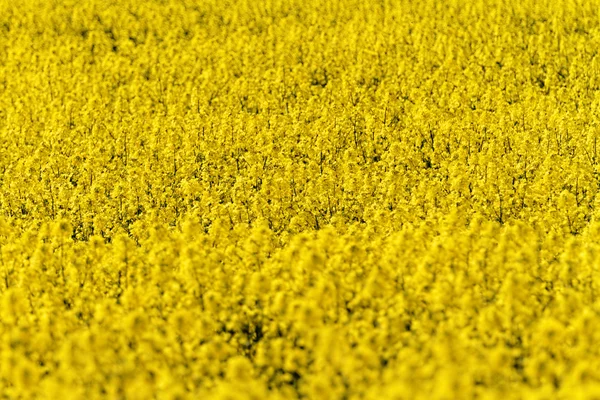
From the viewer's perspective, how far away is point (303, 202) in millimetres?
10406

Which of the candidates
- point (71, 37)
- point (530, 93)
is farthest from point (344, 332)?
point (71, 37)

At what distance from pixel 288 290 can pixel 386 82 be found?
8590mm

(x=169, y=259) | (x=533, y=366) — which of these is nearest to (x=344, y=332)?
(x=533, y=366)

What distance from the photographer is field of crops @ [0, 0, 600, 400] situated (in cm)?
611

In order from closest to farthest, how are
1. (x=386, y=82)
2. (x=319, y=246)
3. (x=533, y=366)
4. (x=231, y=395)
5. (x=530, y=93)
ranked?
(x=231, y=395) < (x=533, y=366) < (x=319, y=246) < (x=530, y=93) < (x=386, y=82)

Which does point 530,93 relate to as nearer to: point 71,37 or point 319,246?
point 319,246

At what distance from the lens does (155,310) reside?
725 cm

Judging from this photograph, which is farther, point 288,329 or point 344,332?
point 288,329

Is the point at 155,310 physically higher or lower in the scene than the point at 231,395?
lower

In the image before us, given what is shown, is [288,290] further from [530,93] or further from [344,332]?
[530,93]

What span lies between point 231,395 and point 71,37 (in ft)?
52.9

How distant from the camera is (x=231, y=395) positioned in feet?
17.0

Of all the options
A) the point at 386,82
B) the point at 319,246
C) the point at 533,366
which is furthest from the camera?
the point at 386,82

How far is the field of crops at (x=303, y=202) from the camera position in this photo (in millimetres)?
6105
